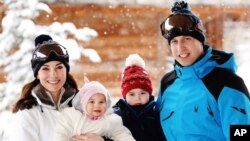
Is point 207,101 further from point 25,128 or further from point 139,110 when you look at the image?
point 25,128

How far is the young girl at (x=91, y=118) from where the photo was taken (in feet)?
11.0

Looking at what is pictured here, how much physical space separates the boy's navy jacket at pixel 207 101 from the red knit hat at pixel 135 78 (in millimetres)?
230

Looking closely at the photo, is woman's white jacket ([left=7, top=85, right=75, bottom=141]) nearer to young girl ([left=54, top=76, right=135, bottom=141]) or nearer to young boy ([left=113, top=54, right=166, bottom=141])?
young girl ([left=54, top=76, right=135, bottom=141])

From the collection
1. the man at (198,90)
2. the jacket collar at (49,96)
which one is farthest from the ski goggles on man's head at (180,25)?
the jacket collar at (49,96)

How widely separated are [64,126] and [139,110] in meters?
0.58

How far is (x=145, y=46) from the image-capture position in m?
8.64

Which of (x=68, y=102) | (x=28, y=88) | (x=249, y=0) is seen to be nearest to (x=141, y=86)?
(x=68, y=102)

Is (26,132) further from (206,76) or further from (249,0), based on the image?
(249,0)

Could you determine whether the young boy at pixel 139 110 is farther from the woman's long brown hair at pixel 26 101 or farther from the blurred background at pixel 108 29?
the blurred background at pixel 108 29

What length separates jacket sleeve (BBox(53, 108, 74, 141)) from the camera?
331 cm

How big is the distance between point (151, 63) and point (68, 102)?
518 centimetres

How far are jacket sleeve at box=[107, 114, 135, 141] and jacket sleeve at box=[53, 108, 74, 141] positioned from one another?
277mm

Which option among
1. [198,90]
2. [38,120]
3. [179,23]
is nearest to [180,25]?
[179,23]

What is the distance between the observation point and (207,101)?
325cm
